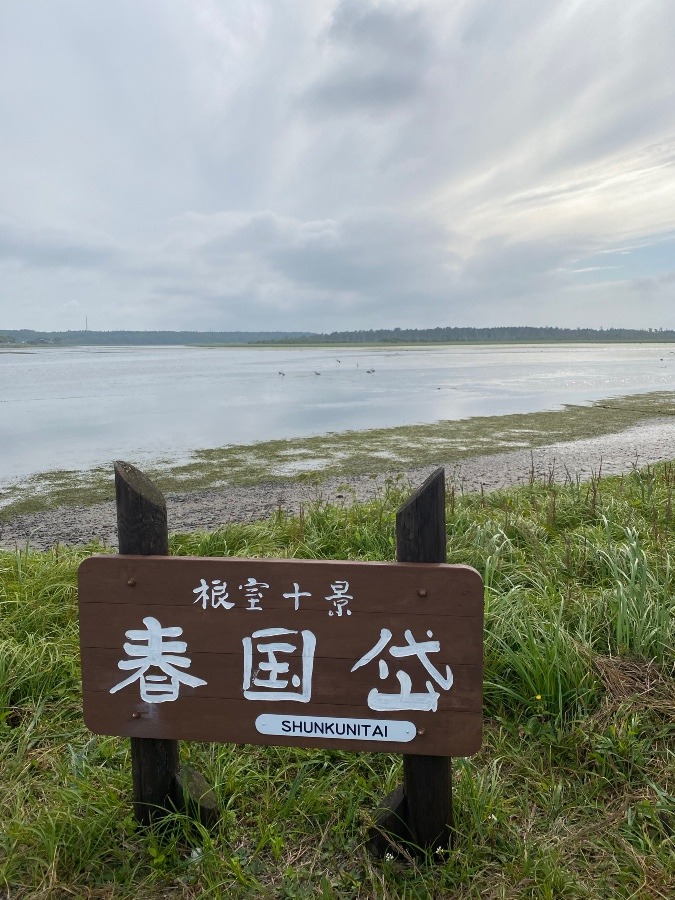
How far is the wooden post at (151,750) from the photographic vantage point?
2266 mm

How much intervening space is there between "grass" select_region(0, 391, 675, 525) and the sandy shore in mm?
627

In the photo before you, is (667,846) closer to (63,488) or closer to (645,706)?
(645,706)

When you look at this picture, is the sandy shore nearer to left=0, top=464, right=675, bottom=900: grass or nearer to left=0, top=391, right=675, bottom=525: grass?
left=0, top=391, right=675, bottom=525: grass

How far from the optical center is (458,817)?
2.48 meters

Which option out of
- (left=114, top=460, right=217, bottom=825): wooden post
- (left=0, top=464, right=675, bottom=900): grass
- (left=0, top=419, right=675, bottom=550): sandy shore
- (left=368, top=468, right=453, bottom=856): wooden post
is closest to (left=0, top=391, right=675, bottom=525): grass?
(left=0, top=419, right=675, bottom=550): sandy shore

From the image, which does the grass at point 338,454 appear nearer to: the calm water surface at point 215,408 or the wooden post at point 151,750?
the calm water surface at point 215,408

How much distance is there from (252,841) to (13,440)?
17.0 m

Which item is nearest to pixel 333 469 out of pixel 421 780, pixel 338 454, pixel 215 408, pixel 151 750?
pixel 338 454

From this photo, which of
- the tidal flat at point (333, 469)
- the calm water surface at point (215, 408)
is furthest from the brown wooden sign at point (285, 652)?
the calm water surface at point (215, 408)

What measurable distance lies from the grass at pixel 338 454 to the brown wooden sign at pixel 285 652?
8.76 m

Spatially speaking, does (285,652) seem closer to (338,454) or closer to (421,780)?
(421,780)

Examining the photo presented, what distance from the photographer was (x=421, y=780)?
89.4 inches

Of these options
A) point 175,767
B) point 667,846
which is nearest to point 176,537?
point 175,767

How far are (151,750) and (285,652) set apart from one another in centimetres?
74
